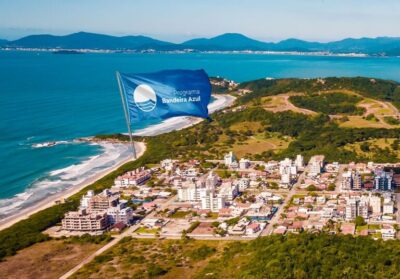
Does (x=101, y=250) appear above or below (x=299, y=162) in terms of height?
below

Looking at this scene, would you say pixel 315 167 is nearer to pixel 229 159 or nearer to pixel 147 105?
pixel 229 159

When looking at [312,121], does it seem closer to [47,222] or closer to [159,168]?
[159,168]

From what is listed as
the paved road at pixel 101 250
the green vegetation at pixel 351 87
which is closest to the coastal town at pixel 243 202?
the paved road at pixel 101 250

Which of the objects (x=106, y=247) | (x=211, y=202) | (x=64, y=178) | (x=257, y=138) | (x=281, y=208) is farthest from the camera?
(x=257, y=138)

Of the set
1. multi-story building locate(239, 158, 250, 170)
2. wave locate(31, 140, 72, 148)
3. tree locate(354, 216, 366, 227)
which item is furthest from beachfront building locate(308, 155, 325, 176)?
wave locate(31, 140, 72, 148)

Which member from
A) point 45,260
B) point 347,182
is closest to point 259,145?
point 347,182

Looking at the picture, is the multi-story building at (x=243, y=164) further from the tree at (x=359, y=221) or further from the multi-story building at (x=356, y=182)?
the tree at (x=359, y=221)

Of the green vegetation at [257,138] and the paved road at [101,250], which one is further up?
the green vegetation at [257,138]
